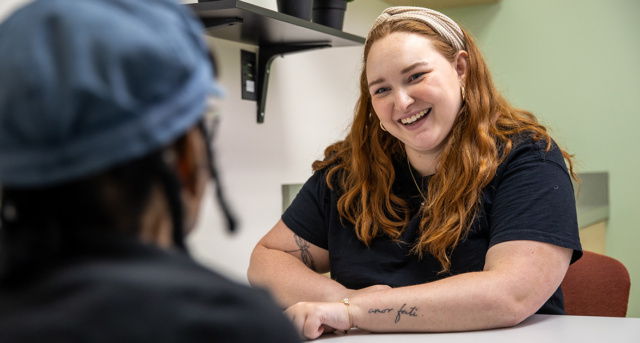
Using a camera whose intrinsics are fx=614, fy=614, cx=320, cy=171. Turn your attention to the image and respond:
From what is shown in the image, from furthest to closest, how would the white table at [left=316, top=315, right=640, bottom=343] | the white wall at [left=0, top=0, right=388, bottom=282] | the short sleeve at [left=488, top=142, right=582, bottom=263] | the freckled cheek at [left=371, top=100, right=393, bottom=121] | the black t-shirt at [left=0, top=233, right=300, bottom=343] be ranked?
the white wall at [left=0, top=0, right=388, bottom=282], the freckled cheek at [left=371, top=100, right=393, bottom=121], the short sleeve at [left=488, top=142, right=582, bottom=263], the white table at [left=316, top=315, right=640, bottom=343], the black t-shirt at [left=0, top=233, right=300, bottom=343]

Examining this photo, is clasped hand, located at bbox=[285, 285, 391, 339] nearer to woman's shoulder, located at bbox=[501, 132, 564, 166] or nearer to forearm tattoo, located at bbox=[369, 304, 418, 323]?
forearm tattoo, located at bbox=[369, 304, 418, 323]

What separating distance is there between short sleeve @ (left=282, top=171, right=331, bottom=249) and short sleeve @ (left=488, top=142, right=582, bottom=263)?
44 centimetres

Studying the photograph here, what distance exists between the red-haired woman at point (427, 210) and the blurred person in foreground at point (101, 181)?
78 centimetres

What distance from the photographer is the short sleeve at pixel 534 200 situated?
1.26 meters

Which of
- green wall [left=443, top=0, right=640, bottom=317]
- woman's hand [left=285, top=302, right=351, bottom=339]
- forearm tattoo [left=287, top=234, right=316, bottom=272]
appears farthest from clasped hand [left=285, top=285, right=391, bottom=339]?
green wall [left=443, top=0, right=640, bottom=317]

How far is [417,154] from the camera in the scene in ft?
5.18

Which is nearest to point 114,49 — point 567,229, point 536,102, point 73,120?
point 73,120

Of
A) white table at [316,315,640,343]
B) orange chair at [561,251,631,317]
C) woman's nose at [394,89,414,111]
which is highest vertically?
woman's nose at [394,89,414,111]

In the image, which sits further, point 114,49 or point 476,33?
point 476,33

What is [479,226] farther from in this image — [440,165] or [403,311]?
[403,311]

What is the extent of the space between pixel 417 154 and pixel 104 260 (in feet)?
4.10

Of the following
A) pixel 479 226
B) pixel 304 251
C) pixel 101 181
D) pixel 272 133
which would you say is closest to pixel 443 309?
pixel 479 226

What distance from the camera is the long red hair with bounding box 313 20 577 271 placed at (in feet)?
4.59

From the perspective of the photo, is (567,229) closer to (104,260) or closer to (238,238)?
(238,238)
